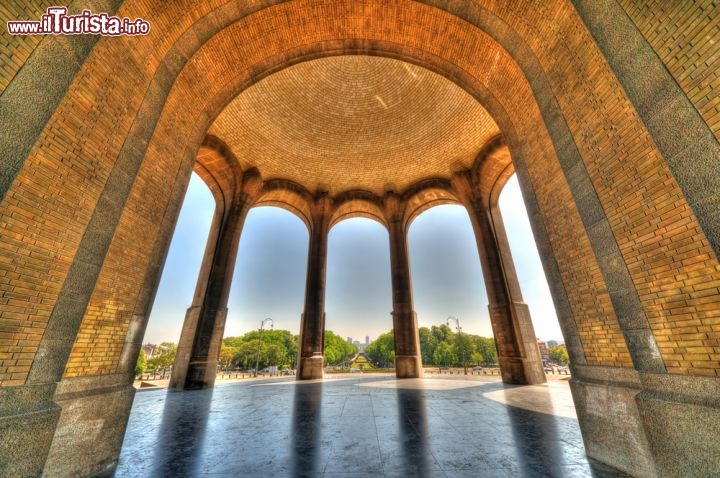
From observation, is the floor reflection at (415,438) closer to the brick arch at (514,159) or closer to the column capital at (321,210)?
the brick arch at (514,159)

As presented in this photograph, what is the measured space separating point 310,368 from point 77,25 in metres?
16.8

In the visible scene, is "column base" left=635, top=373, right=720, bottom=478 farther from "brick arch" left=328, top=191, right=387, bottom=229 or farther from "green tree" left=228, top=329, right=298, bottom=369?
"green tree" left=228, top=329, right=298, bottom=369

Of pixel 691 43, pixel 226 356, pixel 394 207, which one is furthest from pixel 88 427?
pixel 226 356

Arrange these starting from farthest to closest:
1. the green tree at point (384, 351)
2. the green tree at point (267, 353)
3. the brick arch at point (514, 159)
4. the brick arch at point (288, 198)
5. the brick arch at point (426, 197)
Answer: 1. the green tree at point (384, 351)
2. the green tree at point (267, 353)
3. the brick arch at point (426, 197)
4. the brick arch at point (288, 198)
5. the brick arch at point (514, 159)

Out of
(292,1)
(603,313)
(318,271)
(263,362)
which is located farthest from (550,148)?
(263,362)

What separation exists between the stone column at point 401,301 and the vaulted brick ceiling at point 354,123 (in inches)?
121

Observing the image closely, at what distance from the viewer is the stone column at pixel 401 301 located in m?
16.6

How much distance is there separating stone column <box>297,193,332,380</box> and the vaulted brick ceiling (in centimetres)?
291

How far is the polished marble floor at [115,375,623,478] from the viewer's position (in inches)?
132

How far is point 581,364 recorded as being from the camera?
455 cm

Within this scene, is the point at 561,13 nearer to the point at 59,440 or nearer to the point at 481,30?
the point at 481,30

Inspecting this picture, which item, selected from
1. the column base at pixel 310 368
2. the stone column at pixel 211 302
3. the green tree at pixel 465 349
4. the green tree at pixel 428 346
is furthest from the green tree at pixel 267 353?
the stone column at pixel 211 302

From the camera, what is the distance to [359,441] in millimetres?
4371

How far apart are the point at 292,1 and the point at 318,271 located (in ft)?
48.5
